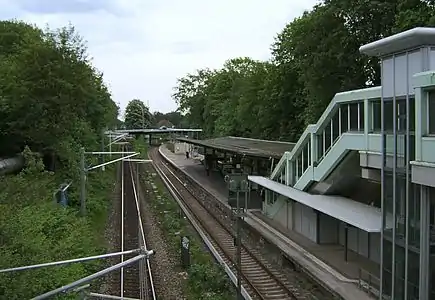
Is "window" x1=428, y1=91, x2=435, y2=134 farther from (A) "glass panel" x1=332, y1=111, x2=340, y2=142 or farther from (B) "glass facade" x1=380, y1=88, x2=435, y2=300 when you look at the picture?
(A) "glass panel" x1=332, y1=111, x2=340, y2=142

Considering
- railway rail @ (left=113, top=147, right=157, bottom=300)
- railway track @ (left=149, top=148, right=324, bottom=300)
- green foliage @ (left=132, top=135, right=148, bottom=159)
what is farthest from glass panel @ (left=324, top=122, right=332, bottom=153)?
green foliage @ (left=132, top=135, right=148, bottom=159)

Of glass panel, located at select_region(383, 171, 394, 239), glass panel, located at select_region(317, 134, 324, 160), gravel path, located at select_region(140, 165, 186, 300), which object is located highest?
glass panel, located at select_region(317, 134, 324, 160)

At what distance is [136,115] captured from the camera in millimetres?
148500

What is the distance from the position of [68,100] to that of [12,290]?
71.7 ft

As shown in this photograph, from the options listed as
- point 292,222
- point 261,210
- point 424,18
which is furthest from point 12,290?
point 424,18

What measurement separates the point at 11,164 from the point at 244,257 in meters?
14.6

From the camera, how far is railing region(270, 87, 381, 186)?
17.0 m

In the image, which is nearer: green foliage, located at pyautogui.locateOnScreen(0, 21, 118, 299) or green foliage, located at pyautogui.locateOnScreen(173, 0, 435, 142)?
green foliage, located at pyautogui.locateOnScreen(0, 21, 118, 299)

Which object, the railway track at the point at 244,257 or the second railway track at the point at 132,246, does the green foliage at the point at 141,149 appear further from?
the railway track at the point at 244,257

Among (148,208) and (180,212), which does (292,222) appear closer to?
(180,212)

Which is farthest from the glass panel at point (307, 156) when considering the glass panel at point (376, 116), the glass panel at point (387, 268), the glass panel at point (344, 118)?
the glass panel at point (387, 268)

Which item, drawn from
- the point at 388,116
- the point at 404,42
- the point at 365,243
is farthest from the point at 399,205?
the point at 365,243

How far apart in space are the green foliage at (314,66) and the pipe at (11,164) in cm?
1810

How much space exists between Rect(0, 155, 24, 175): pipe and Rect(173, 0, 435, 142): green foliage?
18097mm
